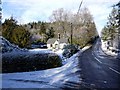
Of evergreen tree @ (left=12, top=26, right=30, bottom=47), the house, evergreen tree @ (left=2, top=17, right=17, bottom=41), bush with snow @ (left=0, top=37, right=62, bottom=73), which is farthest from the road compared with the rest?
the house

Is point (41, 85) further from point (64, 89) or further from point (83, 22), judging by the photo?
point (83, 22)

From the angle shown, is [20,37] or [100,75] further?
[20,37]

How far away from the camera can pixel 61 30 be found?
298 ft

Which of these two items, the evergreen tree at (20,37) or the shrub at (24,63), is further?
the evergreen tree at (20,37)

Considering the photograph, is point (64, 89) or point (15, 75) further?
point (15, 75)

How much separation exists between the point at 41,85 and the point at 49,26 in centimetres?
7753

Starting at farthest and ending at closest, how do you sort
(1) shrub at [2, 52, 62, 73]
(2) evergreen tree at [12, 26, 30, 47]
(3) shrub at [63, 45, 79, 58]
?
(3) shrub at [63, 45, 79, 58] < (2) evergreen tree at [12, 26, 30, 47] < (1) shrub at [2, 52, 62, 73]

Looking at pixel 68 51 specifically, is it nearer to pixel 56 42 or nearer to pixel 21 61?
pixel 21 61

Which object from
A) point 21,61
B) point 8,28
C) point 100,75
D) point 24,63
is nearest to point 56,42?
point 8,28

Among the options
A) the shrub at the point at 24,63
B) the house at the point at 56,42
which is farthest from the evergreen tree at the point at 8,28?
the house at the point at 56,42

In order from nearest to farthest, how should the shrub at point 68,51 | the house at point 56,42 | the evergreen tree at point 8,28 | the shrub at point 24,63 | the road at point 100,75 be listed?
the road at point 100,75
the shrub at point 24,63
the evergreen tree at point 8,28
the shrub at point 68,51
the house at point 56,42

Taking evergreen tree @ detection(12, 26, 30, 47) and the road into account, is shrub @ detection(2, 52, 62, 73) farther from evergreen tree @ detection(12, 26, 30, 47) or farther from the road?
evergreen tree @ detection(12, 26, 30, 47)

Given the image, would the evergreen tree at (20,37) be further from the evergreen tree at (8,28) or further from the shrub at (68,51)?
the shrub at (68,51)

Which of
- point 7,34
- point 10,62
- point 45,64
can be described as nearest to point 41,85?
point 10,62
